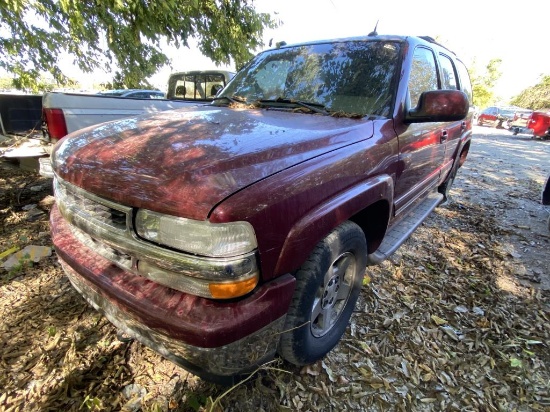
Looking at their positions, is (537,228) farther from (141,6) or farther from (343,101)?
(141,6)

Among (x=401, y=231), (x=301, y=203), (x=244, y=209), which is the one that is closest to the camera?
(x=244, y=209)

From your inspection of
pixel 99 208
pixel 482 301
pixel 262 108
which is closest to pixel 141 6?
pixel 262 108

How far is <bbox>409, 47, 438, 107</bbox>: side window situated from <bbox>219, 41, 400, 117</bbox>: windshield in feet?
0.73

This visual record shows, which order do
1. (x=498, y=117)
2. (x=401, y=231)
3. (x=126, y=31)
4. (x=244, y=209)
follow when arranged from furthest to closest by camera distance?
1. (x=498, y=117)
2. (x=126, y=31)
3. (x=401, y=231)
4. (x=244, y=209)

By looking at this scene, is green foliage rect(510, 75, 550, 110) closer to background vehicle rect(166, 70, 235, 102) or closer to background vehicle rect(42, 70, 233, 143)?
background vehicle rect(166, 70, 235, 102)

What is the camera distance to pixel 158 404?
166 cm

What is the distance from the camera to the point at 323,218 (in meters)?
1.49

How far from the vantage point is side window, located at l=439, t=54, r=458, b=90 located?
314cm

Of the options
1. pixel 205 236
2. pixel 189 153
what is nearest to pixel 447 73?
pixel 189 153

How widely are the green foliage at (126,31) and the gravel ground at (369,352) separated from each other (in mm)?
3245

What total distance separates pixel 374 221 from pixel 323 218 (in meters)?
0.88

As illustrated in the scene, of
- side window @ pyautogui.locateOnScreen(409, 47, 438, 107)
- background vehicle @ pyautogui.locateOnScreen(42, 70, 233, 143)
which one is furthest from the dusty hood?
background vehicle @ pyautogui.locateOnScreen(42, 70, 233, 143)

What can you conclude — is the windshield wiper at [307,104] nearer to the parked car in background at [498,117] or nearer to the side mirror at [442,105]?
the side mirror at [442,105]

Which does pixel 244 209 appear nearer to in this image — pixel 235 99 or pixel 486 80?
pixel 235 99
